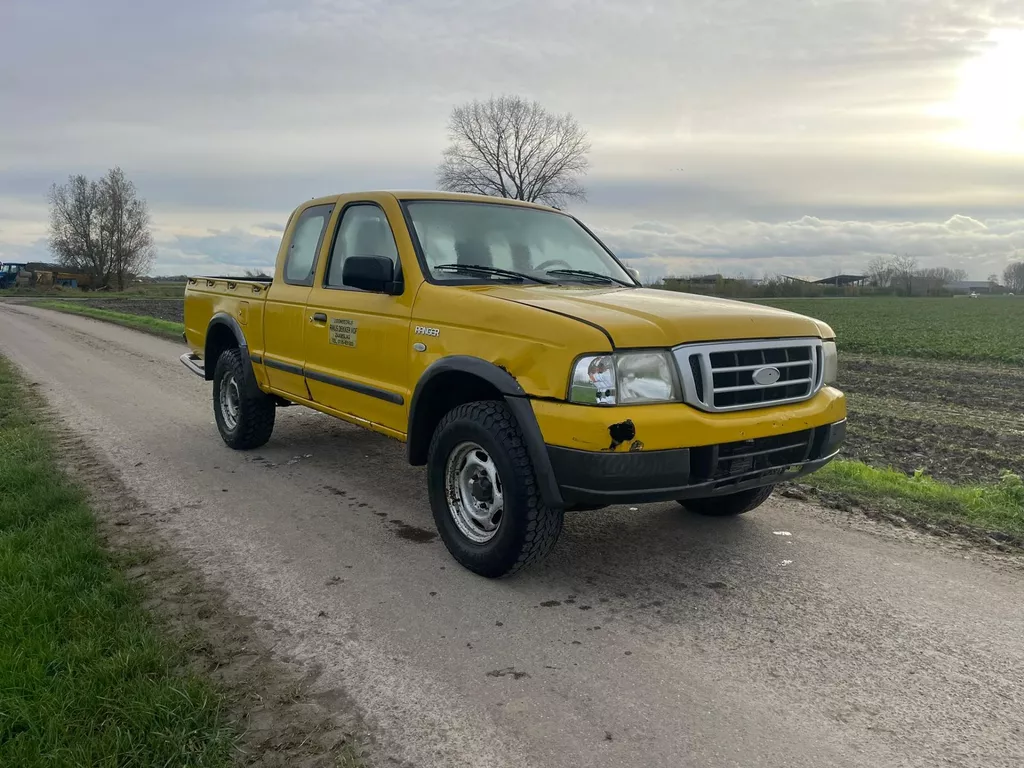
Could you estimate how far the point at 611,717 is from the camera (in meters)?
2.73

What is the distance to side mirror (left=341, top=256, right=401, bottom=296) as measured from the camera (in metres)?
4.32

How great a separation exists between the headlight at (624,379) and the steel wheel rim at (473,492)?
30.1 inches

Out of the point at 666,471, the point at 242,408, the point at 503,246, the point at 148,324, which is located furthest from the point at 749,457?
the point at 148,324

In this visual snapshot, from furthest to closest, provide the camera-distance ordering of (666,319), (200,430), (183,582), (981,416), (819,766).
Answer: (981,416) → (200,430) → (183,582) → (666,319) → (819,766)

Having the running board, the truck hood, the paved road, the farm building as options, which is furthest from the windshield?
the farm building

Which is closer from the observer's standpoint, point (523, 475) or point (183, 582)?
point (523, 475)

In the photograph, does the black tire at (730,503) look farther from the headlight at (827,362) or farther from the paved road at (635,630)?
the headlight at (827,362)

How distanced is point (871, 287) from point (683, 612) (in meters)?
98.2

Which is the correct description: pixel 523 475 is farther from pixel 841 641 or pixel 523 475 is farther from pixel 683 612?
pixel 841 641

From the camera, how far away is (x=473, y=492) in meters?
4.09

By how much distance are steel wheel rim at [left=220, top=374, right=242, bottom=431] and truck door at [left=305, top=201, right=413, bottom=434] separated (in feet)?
5.23

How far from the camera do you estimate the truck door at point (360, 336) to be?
4.55m

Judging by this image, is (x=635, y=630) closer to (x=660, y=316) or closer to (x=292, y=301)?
(x=660, y=316)

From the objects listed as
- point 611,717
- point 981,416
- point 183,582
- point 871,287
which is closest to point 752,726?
point 611,717
